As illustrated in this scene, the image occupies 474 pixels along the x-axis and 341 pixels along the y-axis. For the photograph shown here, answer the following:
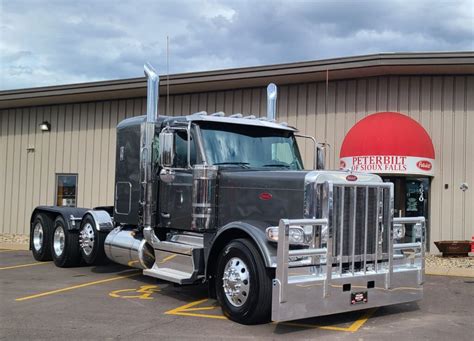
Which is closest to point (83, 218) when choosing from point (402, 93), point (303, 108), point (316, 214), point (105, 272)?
point (105, 272)

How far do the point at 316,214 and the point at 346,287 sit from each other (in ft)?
3.02

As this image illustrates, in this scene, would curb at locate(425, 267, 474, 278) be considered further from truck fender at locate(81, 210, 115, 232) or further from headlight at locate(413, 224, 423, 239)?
truck fender at locate(81, 210, 115, 232)

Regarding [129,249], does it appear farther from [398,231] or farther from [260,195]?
[398,231]

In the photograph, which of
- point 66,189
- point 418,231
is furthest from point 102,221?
point 66,189

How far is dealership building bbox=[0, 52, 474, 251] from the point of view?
1430cm

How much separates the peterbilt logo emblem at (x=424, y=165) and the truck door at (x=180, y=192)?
25.8 feet

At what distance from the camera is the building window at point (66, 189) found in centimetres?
2058

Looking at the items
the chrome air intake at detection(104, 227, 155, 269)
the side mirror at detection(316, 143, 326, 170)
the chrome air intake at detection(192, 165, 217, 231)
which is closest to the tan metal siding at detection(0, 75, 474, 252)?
the side mirror at detection(316, 143, 326, 170)

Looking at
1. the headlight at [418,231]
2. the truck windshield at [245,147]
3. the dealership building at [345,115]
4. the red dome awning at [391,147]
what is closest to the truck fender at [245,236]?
the truck windshield at [245,147]

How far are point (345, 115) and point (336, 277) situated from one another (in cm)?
1028

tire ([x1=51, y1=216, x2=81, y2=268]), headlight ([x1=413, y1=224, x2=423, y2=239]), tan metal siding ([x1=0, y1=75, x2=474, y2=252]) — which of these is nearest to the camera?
headlight ([x1=413, y1=224, x2=423, y2=239])

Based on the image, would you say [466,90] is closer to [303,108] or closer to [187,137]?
[303,108]

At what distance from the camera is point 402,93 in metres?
15.4

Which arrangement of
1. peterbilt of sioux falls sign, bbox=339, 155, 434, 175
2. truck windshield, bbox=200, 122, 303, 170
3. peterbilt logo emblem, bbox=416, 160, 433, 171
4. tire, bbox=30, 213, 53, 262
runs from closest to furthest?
truck windshield, bbox=200, 122, 303, 170 < tire, bbox=30, 213, 53, 262 < peterbilt of sioux falls sign, bbox=339, 155, 434, 175 < peterbilt logo emblem, bbox=416, 160, 433, 171
